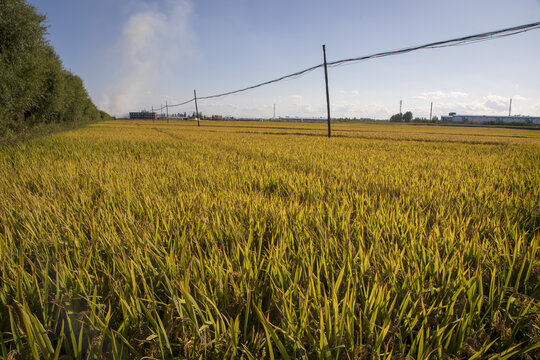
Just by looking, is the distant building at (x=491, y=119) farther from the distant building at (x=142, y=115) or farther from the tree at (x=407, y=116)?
the distant building at (x=142, y=115)

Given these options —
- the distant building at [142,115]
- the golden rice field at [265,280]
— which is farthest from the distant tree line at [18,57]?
the distant building at [142,115]

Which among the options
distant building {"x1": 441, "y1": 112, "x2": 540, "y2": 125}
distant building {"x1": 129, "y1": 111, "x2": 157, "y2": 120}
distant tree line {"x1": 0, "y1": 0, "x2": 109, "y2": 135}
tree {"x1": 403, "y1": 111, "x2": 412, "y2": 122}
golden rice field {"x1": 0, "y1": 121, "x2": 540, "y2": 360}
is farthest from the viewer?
distant building {"x1": 129, "y1": 111, "x2": 157, "y2": 120}

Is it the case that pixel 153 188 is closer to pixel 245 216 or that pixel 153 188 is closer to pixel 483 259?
pixel 245 216

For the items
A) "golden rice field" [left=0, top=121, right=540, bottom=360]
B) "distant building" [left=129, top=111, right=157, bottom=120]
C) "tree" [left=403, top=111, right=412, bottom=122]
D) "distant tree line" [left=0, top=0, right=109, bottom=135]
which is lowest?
"golden rice field" [left=0, top=121, right=540, bottom=360]

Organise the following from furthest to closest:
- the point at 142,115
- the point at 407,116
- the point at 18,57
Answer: the point at 142,115 < the point at 407,116 < the point at 18,57

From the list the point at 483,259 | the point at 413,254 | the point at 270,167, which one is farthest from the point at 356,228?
the point at 270,167

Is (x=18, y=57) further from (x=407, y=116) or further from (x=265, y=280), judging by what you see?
(x=407, y=116)

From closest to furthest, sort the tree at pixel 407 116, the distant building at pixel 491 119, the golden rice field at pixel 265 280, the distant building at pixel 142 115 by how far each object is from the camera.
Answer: the golden rice field at pixel 265 280 < the distant building at pixel 491 119 < the tree at pixel 407 116 < the distant building at pixel 142 115

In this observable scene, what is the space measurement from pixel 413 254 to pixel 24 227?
2.25 m

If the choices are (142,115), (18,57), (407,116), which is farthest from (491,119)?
(142,115)

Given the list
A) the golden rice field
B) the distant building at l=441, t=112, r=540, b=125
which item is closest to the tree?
the distant building at l=441, t=112, r=540, b=125

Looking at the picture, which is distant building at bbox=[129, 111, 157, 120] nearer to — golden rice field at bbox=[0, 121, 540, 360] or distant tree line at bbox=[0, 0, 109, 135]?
distant tree line at bbox=[0, 0, 109, 135]

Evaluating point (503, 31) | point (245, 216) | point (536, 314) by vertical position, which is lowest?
point (536, 314)

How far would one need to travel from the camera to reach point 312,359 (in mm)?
762
